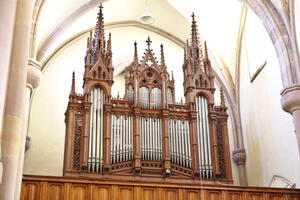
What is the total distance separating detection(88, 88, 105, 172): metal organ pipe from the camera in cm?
1444

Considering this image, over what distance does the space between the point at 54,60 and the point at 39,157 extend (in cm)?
364

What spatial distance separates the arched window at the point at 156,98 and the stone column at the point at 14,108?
21.0ft

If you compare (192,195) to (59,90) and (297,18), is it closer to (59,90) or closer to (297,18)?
(297,18)

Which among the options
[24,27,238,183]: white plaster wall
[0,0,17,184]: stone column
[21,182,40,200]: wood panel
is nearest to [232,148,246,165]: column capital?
[24,27,238,183]: white plaster wall

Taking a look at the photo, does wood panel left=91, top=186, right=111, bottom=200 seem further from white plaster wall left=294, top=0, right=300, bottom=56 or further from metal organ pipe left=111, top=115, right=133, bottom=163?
white plaster wall left=294, top=0, right=300, bottom=56

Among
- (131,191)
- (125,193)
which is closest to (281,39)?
(131,191)

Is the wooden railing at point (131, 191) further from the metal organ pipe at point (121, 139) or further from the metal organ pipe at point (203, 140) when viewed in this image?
the metal organ pipe at point (121, 139)

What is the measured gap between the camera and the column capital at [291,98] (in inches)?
542

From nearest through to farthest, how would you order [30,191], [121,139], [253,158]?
[30,191] < [121,139] < [253,158]

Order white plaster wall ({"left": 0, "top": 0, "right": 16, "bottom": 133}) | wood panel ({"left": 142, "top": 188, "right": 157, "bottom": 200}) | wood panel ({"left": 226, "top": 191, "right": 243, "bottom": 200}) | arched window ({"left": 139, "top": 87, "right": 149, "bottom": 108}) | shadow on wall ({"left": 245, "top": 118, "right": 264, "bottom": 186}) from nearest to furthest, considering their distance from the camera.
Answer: white plaster wall ({"left": 0, "top": 0, "right": 16, "bottom": 133}), wood panel ({"left": 142, "top": 188, "right": 157, "bottom": 200}), wood panel ({"left": 226, "top": 191, "right": 243, "bottom": 200}), arched window ({"left": 139, "top": 87, "right": 149, "bottom": 108}), shadow on wall ({"left": 245, "top": 118, "right": 264, "bottom": 186})

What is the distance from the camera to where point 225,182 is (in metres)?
15.0

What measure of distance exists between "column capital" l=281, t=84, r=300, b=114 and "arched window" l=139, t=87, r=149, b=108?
4.13 meters

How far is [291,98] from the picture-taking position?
13.8m

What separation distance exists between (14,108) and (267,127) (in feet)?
30.2
